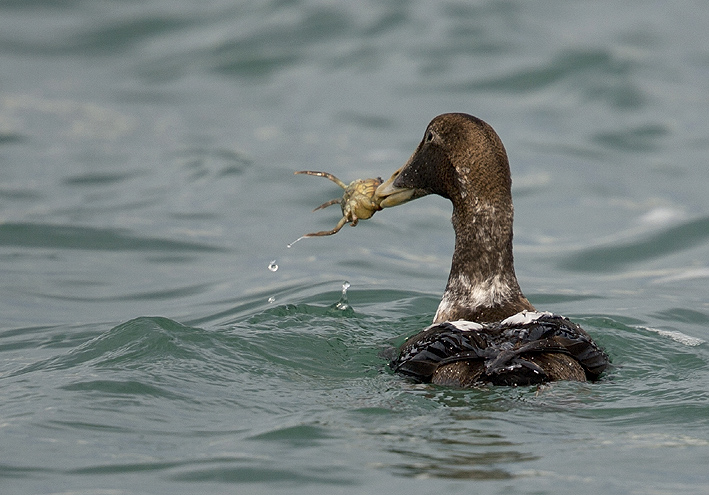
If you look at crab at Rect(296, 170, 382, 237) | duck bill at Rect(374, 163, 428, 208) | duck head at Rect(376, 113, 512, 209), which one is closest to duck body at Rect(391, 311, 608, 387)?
duck head at Rect(376, 113, 512, 209)

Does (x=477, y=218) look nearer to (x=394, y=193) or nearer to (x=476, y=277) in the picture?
(x=476, y=277)

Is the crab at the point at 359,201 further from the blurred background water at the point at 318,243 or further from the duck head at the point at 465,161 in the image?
the blurred background water at the point at 318,243

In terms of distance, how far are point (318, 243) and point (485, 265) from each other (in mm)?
4577

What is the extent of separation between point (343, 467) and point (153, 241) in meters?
6.50

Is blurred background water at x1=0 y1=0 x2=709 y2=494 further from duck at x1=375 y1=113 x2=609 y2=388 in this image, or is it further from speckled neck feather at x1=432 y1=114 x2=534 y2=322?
speckled neck feather at x1=432 y1=114 x2=534 y2=322

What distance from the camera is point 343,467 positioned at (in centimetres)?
463

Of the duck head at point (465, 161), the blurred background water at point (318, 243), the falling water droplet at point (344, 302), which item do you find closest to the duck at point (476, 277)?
the duck head at point (465, 161)

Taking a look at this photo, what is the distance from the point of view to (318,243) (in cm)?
1091

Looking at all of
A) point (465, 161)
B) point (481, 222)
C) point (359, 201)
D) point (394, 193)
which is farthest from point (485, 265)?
point (359, 201)

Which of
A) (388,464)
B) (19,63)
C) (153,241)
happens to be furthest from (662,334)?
(19,63)

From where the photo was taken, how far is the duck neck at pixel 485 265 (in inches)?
253

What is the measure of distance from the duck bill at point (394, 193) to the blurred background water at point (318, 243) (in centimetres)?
97

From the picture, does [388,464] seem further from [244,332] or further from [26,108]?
[26,108]

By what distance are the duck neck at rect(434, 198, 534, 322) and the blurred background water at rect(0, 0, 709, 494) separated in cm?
66
